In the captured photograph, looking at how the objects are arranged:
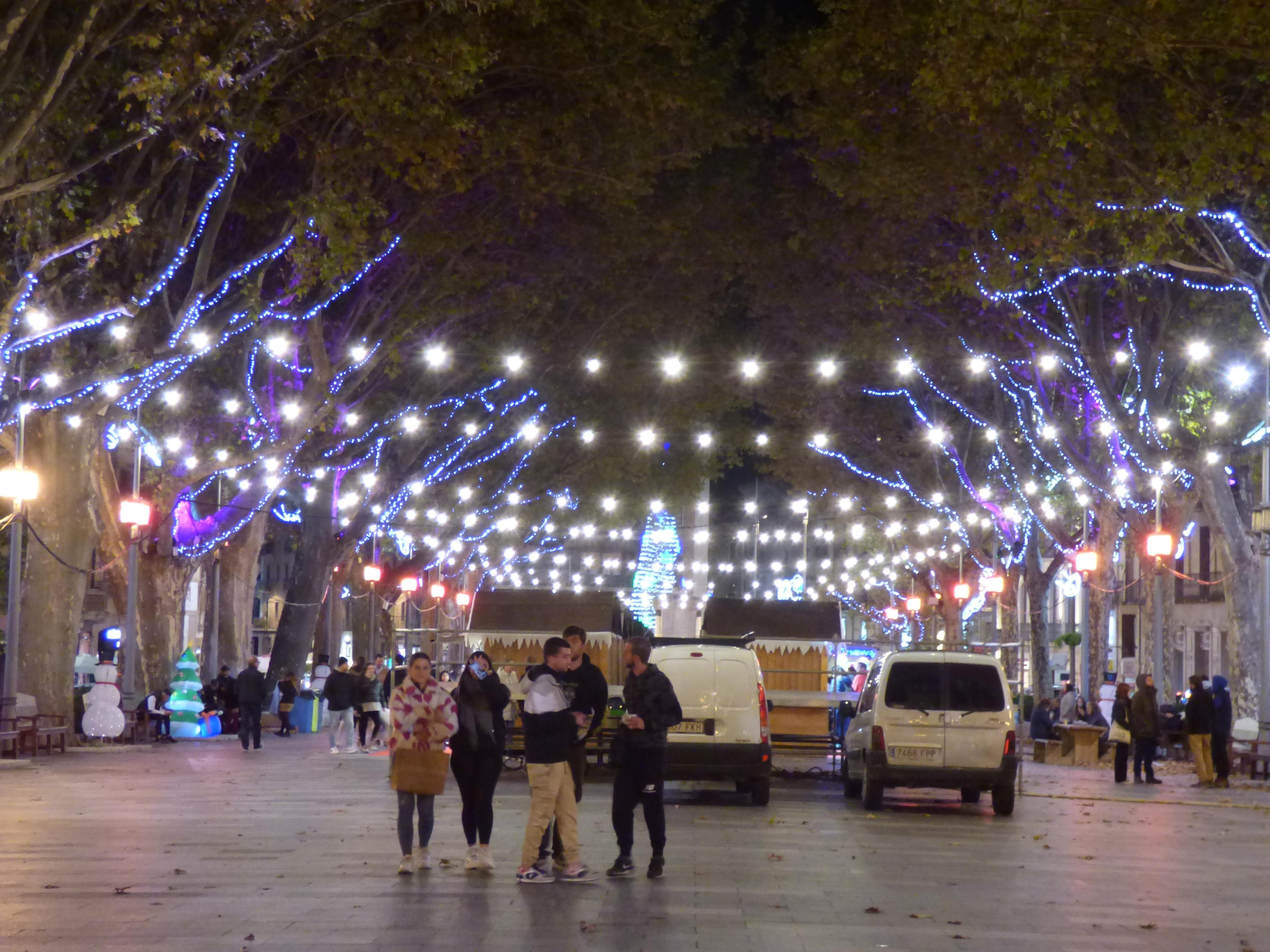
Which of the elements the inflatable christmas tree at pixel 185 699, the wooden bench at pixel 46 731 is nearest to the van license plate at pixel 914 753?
the wooden bench at pixel 46 731

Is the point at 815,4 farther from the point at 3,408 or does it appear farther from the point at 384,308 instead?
the point at 3,408

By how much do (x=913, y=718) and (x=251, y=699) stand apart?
15837 mm

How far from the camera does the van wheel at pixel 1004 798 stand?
62.5ft

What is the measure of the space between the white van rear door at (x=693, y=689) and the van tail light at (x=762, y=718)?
0.53 metres

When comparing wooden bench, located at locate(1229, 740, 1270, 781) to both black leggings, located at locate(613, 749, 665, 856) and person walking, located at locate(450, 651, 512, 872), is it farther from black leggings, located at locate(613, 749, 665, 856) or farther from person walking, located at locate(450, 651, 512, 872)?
person walking, located at locate(450, 651, 512, 872)

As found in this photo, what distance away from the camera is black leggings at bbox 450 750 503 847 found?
12773 millimetres

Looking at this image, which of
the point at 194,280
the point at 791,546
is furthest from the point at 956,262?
the point at 791,546

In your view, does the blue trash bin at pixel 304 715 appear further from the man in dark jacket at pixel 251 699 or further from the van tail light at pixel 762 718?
the van tail light at pixel 762 718

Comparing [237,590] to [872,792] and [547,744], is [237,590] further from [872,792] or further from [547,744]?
[547,744]

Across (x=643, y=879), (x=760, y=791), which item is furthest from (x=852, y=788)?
(x=643, y=879)

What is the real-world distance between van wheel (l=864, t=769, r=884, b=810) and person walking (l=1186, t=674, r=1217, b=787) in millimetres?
7143

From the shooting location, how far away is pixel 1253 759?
88.5ft

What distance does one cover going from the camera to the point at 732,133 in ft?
107

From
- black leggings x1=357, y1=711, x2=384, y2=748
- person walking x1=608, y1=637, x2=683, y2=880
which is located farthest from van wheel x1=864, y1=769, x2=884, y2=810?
black leggings x1=357, y1=711, x2=384, y2=748
